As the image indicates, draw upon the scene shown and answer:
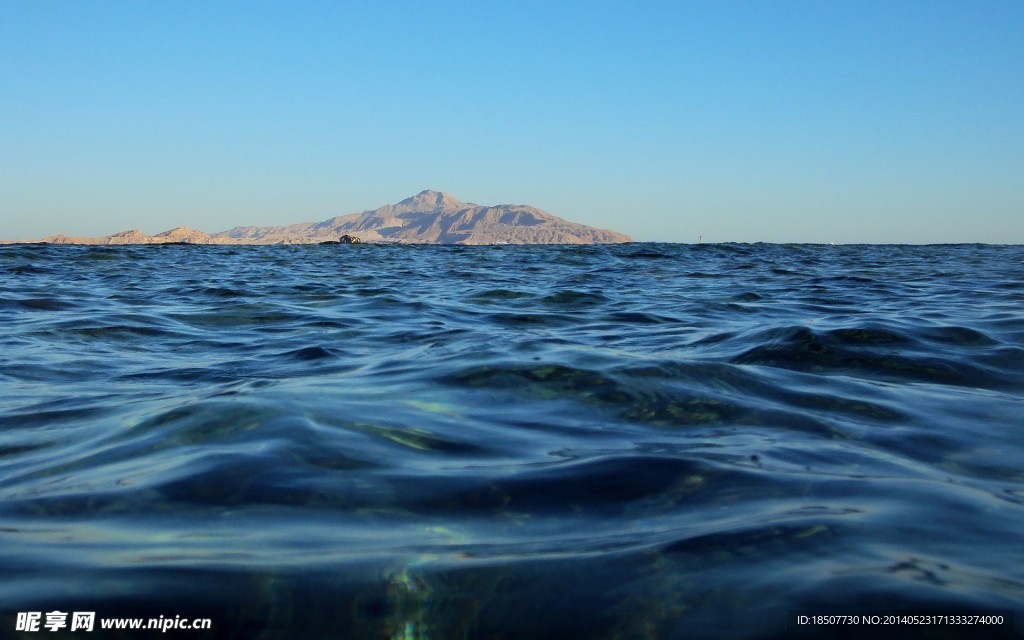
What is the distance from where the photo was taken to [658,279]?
14.9m

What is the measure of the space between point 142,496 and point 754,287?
1099 cm

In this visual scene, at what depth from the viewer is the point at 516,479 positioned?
272 cm

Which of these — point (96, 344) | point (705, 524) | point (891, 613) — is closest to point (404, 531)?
point (705, 524)

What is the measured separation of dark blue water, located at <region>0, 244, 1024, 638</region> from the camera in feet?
5.89

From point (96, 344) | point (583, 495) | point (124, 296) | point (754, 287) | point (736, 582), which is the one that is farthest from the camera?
point (754, 287)

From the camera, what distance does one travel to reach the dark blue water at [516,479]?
70.7 inches

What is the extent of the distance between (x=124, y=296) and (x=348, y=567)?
9765mm

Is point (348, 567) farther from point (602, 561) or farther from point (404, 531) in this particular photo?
point (602, 561)

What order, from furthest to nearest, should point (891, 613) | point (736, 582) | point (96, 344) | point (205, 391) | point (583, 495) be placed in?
point (96, 344), point (205, 391), point (583, 495), point (736, 582), point (891, 613)

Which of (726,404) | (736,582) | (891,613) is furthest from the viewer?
(726,404)

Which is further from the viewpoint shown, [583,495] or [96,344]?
[96,344]

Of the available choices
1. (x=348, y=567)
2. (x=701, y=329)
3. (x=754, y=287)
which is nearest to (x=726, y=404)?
(x=348, y=567)

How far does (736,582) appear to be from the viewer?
1867 millimetres

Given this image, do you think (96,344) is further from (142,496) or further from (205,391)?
(142,496)
